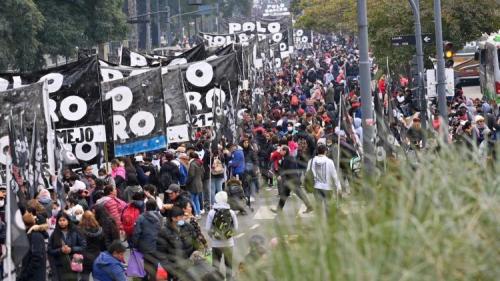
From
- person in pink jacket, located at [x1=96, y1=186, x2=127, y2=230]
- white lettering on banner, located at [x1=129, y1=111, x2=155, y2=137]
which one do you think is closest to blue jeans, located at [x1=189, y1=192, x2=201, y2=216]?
white lettering on banner, located at [x1=129, y1=111, x2=155, y2=137]

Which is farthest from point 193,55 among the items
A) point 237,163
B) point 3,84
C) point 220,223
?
point 220,223

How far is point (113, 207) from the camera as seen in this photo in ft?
57.7

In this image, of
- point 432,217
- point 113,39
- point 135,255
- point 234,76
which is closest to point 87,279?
point 135,255

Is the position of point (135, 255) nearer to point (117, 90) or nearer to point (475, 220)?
point (117, 90)

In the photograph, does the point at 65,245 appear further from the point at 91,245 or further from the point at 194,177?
the point at 194,177

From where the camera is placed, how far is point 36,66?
2037 inches

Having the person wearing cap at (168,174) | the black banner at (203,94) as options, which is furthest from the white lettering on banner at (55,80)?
the black banner at (203,94)

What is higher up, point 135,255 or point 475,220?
point 475,220

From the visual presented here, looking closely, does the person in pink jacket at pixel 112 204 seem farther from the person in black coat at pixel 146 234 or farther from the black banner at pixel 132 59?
the black banner at pixel 132 59

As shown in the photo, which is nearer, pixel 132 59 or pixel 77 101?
pixel 77 101

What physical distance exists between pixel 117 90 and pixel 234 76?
7017 mm

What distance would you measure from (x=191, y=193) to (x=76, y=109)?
2.71 m

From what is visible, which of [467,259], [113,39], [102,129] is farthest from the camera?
[113,39]

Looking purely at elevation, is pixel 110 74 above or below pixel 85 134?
above
